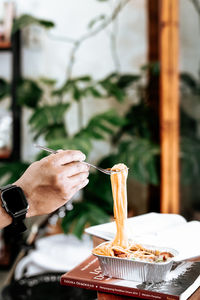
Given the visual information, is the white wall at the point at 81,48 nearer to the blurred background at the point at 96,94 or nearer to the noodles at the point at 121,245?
the blurred background at the point at 96,94

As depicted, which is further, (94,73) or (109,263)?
(94,73)

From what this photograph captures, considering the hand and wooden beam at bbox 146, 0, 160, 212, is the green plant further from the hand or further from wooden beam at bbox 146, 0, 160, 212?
the hand

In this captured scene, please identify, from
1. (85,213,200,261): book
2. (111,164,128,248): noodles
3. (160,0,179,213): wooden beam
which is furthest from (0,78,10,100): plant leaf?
(111,164,128,248): noodles

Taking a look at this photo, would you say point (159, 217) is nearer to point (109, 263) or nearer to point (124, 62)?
point (109, 263)

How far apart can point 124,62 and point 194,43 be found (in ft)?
2.53

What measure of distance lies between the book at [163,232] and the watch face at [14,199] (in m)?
0.22

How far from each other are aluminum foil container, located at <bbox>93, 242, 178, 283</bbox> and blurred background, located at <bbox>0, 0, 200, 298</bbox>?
1.28 metres

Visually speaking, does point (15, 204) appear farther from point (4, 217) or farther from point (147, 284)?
point (147, 284)

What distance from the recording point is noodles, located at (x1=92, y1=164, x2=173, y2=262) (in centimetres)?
87

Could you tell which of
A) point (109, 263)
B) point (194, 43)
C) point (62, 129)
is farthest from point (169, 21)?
point (109, 263)

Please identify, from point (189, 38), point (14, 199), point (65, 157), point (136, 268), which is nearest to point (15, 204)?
point (14, 199)

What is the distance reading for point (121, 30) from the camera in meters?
2.88

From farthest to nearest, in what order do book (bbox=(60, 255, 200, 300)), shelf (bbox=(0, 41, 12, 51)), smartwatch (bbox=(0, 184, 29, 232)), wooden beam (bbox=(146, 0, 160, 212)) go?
shelf (bbox=(0, 41, 12, 51)) → wooden beam (bbox=(146, 0, 160, 212)) → smartwatch (bbox=(0, 184, 29, 232)) → book (bbox=(60, 255, 200, 300))

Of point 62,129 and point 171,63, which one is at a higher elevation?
point 171,63
